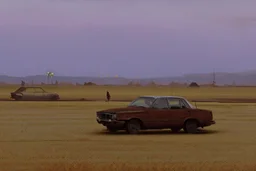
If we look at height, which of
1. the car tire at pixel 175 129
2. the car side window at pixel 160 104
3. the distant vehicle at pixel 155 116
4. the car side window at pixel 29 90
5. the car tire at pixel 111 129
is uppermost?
the car side window at pixel 29 90

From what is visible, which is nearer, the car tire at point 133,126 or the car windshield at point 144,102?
the car tire at point 133,126

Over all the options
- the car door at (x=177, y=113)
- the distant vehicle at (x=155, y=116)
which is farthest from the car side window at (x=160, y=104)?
the car door at (x=177, y=113)

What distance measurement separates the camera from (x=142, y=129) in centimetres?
2303

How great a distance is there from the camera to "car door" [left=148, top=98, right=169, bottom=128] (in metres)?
22.9

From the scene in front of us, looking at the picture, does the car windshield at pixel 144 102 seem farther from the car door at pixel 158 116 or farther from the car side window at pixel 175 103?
the car side window at pixel 175 103

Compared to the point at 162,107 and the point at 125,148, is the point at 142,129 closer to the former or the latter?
the point at 162,107

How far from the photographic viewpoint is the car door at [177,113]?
23.2 m

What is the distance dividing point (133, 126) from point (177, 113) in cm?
191

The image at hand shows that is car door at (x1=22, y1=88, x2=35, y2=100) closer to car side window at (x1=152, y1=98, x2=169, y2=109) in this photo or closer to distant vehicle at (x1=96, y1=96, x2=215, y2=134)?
distant vehicle at (x1=96, y1=96, x2=215, y2=134)

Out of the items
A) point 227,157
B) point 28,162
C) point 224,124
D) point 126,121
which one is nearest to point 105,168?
point 28,162

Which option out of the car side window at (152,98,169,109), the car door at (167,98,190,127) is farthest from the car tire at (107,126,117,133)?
the car door at (167,98,190,127)

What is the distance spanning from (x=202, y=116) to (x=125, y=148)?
6.23m

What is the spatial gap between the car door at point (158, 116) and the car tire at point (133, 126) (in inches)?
21.2

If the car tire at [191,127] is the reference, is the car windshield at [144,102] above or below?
above
